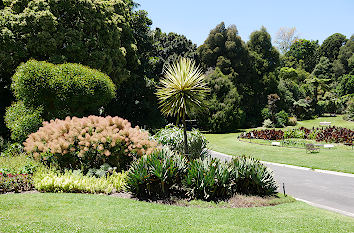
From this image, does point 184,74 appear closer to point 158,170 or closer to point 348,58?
point 158,170

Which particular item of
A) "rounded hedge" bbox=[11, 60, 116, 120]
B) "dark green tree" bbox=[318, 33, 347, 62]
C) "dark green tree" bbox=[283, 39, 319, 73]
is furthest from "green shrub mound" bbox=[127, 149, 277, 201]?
"dark green tree" bbox=[318, 33, 347, 62]

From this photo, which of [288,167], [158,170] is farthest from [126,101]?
[158,170]

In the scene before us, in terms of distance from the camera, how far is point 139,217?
5.87 meters

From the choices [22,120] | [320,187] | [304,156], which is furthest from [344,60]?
[22,120]

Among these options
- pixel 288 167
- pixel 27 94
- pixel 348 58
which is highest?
pixel 348 58

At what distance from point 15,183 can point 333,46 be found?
7505cm

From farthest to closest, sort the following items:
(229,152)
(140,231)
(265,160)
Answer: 1. (229,152)
2. (265,160)
3. (140,231)

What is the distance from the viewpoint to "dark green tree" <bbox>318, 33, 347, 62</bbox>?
215ft

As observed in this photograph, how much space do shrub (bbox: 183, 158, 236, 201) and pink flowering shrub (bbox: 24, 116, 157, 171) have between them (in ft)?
8.63

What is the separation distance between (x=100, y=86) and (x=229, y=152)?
33.3 ft

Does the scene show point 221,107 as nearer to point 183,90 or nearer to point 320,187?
point 320,187

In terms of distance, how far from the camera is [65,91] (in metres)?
14.1

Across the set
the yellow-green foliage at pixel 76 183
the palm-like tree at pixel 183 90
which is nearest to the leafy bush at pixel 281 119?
the palm-like tree at pixel 183 90

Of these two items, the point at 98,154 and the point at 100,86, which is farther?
the point at 100,86
